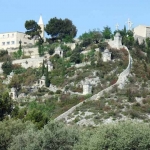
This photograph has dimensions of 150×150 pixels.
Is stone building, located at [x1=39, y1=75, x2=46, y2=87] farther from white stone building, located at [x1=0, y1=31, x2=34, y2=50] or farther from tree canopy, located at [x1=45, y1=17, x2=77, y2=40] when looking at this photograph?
white stone building, located at [x1=0, y1=31, x2=34, y2=50]

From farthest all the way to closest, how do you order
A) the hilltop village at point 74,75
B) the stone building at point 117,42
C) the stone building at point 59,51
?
the stone building at point 59,51
the stone building at point 117,42
the hilltop village at point 74,75

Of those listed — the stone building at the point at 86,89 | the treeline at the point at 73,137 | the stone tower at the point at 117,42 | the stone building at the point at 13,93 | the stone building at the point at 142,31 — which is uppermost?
the stone building at the point at 142,31

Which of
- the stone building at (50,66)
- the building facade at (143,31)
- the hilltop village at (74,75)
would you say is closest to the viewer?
the hilltop village at (74,75)

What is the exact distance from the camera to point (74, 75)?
72875 millimetres

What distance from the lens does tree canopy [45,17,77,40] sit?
287 ft

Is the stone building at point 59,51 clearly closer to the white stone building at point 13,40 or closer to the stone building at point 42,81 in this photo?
the stone building at point 42,81

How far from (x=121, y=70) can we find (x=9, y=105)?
20.7 meters

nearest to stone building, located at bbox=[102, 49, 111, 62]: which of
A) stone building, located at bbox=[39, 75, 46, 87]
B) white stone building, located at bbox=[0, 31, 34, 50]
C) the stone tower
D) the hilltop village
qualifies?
the hilltop village

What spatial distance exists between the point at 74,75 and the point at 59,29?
1630cm

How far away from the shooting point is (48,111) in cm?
6494

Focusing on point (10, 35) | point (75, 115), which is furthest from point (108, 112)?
point (10, 35)

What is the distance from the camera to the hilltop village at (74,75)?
205ft

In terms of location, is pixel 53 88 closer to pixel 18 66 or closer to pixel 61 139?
pixel 18 66

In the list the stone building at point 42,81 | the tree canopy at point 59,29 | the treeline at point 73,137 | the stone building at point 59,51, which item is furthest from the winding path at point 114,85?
the treeline at point 73,137
